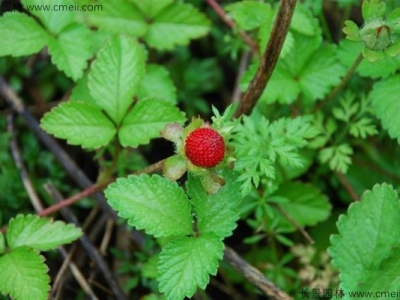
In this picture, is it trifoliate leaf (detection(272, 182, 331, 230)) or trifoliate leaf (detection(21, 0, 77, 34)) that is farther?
trifoliate leaf (detection(272, 182, 331, 230))

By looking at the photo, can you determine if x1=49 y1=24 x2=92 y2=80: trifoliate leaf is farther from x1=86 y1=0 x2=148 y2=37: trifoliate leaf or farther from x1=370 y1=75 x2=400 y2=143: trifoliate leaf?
x1=370 y1=75 x2=400 y2=143: trifoliate leaf

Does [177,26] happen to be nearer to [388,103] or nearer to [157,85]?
[157,85]

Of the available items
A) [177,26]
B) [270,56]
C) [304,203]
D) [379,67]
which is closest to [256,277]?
[304,203]

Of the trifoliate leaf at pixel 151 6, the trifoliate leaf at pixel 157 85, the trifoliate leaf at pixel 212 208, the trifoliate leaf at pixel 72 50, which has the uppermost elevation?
the trifoliate leaf at pixel 151 6

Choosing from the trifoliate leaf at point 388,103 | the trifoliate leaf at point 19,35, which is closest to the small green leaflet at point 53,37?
the trifoliate leaf at point 19,35

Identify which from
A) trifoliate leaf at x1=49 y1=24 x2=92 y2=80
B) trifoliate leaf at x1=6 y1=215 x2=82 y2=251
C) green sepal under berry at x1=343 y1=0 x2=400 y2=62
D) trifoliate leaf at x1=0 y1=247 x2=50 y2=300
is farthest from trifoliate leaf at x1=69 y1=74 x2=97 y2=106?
green sepal under berry at x1=343 y1=0 x2=400 y2=62

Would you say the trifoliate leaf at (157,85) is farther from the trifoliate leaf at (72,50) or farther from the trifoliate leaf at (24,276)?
the trifoliate leaf at (24,276)

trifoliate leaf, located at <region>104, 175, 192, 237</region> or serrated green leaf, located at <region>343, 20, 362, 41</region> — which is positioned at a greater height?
serrated green leaf, located at <region>343, 20, 362, 41</region>
